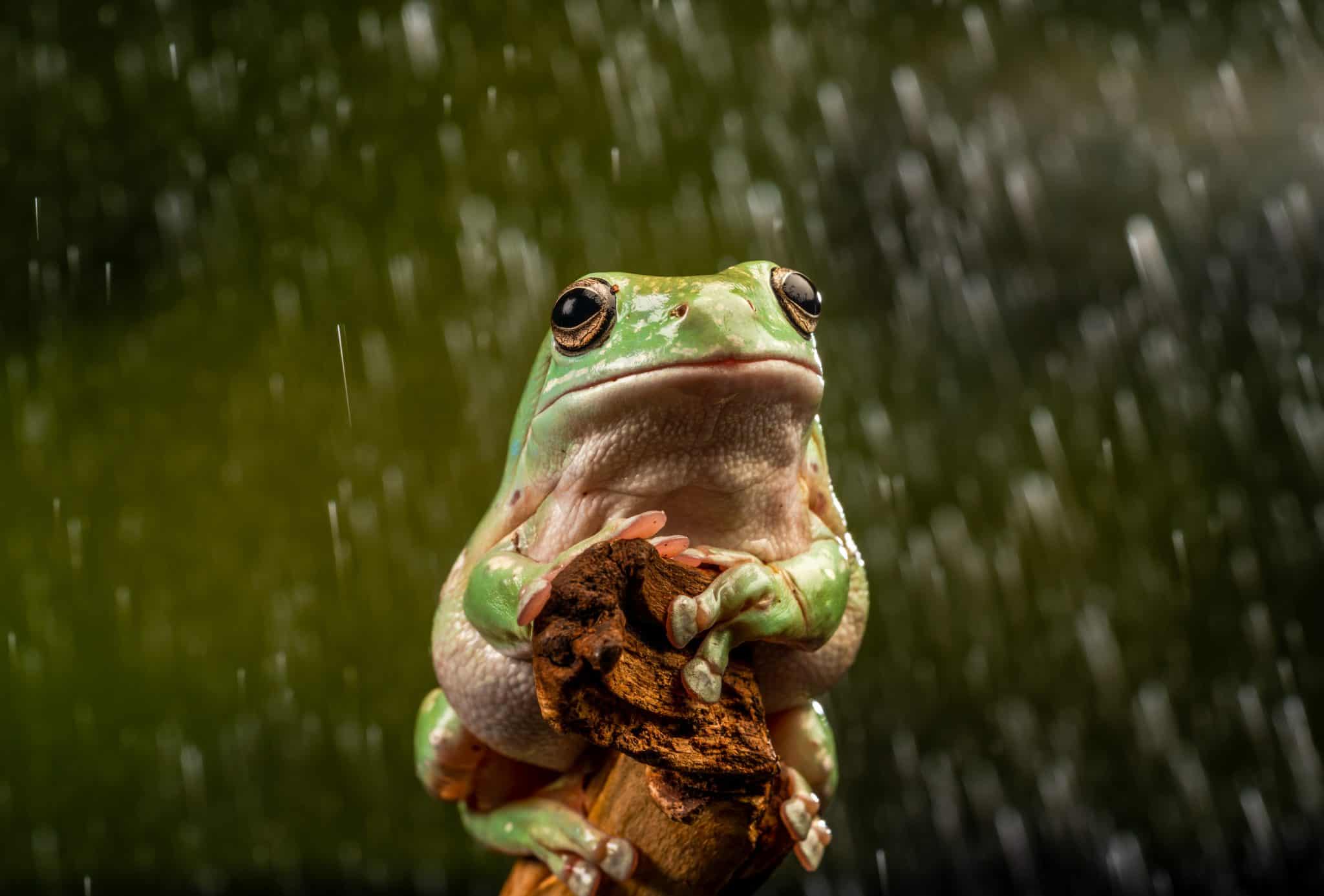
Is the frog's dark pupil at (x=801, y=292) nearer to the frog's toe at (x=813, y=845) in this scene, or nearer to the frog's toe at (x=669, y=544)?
the frog's toe at (x=669, y=544)

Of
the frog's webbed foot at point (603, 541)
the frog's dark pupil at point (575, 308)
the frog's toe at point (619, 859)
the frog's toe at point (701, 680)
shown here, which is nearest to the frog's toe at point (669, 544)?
the frog's webbed foot at point (603, 541)

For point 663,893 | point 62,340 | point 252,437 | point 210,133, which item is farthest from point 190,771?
point 663,893

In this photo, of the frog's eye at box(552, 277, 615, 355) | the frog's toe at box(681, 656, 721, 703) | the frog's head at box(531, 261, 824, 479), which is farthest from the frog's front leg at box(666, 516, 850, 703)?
the frog's eye at box(552, 277, 615, 355)

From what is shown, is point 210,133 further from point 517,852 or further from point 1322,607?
point 1322,607

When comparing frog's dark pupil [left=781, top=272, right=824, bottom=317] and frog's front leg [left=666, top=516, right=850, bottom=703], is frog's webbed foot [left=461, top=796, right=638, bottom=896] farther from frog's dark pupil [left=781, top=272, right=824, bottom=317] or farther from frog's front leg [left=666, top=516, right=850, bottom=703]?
frog's dark pupil [left=781, top=272, right=824, bottom=317]

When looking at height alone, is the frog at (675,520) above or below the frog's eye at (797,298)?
below

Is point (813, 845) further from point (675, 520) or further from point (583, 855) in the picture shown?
point (675, 520)

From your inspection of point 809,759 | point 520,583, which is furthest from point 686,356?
point 809,759

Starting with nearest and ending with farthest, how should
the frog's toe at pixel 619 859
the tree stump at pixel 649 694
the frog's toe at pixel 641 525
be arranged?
the tree stump at pixel 649 694, the frog's toe at pixel 641 525, the frog's toe at pixel 619 859
